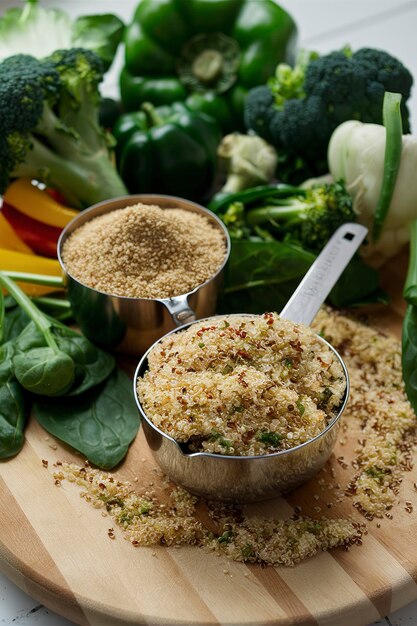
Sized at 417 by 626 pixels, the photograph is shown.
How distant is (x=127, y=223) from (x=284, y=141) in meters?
0.75

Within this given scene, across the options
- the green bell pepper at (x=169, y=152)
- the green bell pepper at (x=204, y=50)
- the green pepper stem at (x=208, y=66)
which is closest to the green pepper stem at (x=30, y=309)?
the green bell pepper at (x=169, y=152)

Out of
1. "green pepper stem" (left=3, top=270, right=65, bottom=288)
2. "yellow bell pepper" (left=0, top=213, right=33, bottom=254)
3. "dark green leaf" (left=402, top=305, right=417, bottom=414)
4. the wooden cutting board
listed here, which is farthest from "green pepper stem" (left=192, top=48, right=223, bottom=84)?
the wooden cutting board

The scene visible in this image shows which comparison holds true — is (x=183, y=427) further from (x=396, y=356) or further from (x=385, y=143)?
Answer: (x=385, y=143)

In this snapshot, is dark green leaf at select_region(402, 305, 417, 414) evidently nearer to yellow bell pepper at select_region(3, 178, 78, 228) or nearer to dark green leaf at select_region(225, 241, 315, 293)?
dark green leaf at select_region(225, 241, 315, 293)

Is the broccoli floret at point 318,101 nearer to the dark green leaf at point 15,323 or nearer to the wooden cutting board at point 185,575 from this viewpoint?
the dark green leaf at point 15,323

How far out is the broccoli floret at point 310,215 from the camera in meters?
2.12

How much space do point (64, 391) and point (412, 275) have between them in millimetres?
892

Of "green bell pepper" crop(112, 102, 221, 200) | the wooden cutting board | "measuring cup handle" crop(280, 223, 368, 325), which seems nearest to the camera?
the wooden cutting board

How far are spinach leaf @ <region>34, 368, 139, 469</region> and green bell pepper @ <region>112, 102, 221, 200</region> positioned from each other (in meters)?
0.78

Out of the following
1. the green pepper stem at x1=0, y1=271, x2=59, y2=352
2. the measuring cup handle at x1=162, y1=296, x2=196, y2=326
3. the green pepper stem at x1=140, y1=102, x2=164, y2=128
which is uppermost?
the green pepper stem at x1=140, y1=102, x2=164, y2=128

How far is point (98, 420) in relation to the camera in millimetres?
1815

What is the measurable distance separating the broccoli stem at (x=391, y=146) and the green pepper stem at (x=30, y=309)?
916 millimetres

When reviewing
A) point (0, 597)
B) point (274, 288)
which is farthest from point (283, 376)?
point (0, 597)

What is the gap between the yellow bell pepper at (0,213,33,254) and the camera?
226cm
